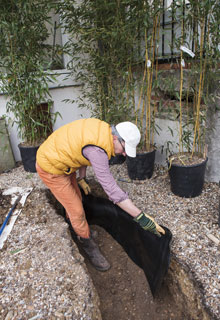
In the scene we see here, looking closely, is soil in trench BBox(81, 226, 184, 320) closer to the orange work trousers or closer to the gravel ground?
the gravel ground

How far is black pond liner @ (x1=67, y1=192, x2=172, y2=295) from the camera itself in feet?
5.38

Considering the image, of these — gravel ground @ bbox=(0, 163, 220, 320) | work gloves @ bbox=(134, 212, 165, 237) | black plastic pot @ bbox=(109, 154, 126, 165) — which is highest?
work gloves @ bbox=(134, 212, 165, 237)

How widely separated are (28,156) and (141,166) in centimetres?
149

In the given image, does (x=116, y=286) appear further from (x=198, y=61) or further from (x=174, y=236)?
(x=198, y=61)

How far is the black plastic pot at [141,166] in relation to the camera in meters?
2.62

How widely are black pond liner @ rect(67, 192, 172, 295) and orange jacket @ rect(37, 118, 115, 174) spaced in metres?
0.73

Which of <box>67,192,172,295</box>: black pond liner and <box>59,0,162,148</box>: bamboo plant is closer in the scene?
<box>67,192,172,295</box>: black pond liner

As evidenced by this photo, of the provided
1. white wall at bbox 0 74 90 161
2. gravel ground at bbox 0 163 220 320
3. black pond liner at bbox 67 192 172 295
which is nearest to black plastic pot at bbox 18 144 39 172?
gravel ground at bbox 0 163 220 320

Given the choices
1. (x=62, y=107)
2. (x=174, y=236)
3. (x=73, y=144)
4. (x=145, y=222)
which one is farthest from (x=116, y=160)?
(x=145, y=222)

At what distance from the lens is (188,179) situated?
2.20 m

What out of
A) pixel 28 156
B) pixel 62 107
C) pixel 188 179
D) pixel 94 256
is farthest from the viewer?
pixel 62 107

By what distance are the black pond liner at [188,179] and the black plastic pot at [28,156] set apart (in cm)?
179

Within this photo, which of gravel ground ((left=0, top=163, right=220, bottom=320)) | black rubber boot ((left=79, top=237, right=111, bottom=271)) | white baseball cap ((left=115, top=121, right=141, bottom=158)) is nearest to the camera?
gravel ground ((left=0, top=163, right=220, bottom=320))

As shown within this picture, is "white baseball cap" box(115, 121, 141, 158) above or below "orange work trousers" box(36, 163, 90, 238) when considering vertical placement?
above
